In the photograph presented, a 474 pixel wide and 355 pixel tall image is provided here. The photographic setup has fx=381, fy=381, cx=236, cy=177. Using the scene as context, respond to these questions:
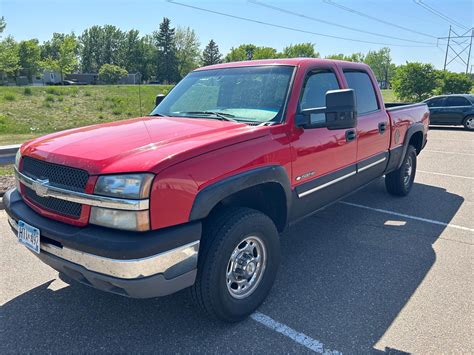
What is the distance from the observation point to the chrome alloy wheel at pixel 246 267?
276 centimetres

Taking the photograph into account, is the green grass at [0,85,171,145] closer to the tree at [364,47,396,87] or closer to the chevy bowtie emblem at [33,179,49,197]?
the chevy bowtie emblem at [33,179,49,197]

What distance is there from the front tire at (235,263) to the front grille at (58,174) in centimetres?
86

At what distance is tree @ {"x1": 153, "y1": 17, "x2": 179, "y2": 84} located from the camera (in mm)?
91188

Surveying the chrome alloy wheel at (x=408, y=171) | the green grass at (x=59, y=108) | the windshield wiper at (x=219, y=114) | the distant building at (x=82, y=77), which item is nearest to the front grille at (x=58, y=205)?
the windshield wiper at (x=219, y=114)

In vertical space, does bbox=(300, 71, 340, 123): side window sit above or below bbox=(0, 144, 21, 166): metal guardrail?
above

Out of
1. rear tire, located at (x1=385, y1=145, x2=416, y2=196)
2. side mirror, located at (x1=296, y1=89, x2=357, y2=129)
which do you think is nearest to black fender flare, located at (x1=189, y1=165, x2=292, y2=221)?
side mirror, located at (x1=296, y1=89, x2=357, y2=129)

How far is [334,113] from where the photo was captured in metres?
3.17

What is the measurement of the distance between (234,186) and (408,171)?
14.3 feet

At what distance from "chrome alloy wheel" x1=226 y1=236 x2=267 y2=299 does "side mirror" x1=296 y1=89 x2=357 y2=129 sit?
1087mm

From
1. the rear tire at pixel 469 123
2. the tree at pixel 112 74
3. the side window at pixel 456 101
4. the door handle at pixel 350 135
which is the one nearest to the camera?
the door handle at pixel 350 135

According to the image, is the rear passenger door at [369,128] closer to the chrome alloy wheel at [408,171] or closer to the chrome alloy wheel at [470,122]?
the chrome alloy wheel at [408,171]

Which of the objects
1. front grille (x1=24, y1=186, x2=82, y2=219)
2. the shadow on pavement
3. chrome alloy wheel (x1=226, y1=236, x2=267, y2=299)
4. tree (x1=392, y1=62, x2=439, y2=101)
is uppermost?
tree (x1=392, y1=62, x2=439, y2=101)

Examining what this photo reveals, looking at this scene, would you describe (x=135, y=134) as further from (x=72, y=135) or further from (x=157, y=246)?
(x=157, y=246)

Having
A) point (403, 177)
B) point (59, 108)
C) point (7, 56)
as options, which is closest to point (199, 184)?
point (403, 177)
